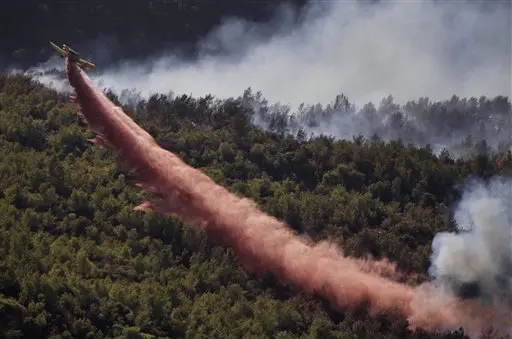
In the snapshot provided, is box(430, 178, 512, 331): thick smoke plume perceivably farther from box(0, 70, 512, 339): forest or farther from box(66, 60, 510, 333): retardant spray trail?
box(0, 70, 512, 339): forest

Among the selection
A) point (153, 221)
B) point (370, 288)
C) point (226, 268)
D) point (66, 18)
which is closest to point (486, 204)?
point (370, 288)

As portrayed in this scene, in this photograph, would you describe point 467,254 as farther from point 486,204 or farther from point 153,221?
point 153,221

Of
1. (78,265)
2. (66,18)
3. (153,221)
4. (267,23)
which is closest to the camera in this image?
(78,265)

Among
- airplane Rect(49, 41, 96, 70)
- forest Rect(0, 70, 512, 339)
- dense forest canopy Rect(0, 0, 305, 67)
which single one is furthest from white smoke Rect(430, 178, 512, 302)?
dense forest canopy Rect(0, 0, 305, 67)

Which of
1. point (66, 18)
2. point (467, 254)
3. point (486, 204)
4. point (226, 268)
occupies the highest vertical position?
point (66, 18)

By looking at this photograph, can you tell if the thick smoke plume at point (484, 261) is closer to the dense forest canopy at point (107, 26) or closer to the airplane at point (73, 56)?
the airplane at point (73, 56)

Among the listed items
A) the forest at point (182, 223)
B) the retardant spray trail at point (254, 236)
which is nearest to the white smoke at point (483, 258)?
the retardant spray trail at point (254, 236)

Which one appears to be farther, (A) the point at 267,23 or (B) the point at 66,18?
(A) the point at 267,23

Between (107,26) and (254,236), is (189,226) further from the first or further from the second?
(107,26)
